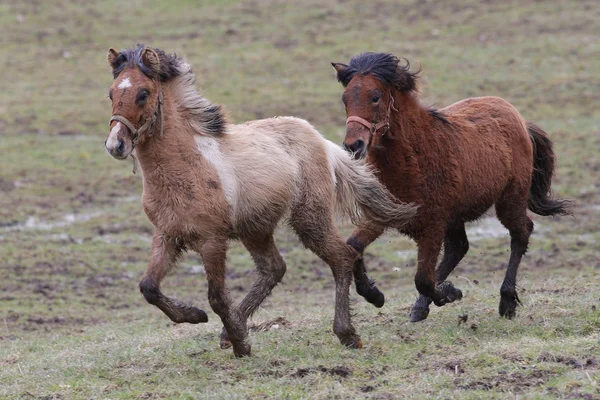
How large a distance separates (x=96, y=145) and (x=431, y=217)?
11.6 meters

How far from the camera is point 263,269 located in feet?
25.3

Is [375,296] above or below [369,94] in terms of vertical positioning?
below

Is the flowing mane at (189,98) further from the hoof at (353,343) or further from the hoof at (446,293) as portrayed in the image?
the hoof at (446,293)

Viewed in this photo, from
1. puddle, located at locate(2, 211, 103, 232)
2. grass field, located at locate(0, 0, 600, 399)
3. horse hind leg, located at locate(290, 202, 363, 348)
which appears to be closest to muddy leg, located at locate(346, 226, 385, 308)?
horse hind leg, located at locate(290, 202, 363, 348)

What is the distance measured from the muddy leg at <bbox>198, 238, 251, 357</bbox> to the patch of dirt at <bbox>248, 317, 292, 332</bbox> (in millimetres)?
1470

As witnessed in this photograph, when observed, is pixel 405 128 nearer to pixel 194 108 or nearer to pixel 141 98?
pixel 194 108

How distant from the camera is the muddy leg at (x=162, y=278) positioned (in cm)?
666

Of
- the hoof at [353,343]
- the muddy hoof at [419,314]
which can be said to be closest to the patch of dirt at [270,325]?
the muddy hoof at [419,314]

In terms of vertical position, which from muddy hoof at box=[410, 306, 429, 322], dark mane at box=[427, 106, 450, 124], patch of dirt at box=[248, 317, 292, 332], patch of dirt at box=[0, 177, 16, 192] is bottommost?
patch of dirt at box=[0, 177, 16, 192]

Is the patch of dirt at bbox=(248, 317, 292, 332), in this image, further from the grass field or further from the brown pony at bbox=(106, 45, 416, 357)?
the brown pony at bbox=(106, 45, 416, 357)

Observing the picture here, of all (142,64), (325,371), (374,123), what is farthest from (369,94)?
(325,371)

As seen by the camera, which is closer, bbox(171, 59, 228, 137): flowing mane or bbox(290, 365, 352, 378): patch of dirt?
bbox(290, 365, 352, 378): patch of dirt

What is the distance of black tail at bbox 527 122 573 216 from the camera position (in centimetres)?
936

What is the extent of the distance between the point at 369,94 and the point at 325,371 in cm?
236
